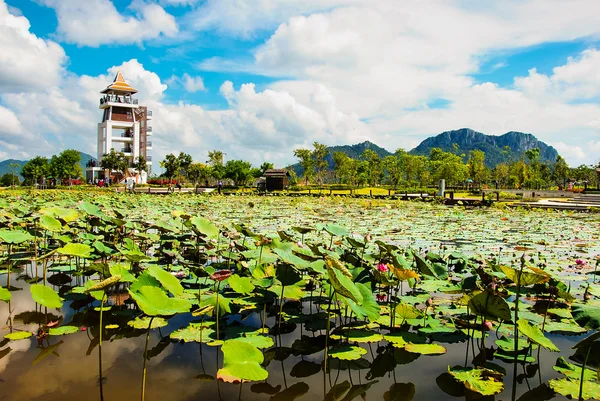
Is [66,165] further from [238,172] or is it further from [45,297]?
[45,297]

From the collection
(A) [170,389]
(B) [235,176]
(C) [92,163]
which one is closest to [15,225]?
(A) [170,389]

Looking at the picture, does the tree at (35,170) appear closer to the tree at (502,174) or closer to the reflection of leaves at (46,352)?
the reflection of leaves at (46,352)

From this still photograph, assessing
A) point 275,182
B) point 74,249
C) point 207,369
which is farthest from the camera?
point 275,182

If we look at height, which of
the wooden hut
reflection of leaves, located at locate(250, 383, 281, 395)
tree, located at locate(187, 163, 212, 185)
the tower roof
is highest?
the tower roof

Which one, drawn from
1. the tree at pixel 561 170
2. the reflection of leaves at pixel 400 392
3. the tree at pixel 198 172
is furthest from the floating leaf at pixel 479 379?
the tree at pixel 561 170

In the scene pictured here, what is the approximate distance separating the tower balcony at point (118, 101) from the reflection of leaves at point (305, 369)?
53.9 m

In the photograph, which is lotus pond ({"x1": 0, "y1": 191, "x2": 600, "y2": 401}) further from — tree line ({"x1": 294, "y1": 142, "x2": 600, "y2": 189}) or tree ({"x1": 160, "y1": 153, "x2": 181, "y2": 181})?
tree line ({"x1": 294, "y1": 142, "x2": 600, "y2": 189})

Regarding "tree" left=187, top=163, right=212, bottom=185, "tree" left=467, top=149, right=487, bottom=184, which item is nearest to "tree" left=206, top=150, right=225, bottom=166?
"tree" left=187, top=163, right=212, bottom=185

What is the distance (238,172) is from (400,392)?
4665cm

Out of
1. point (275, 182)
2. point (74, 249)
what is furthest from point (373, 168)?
point (74, 249)

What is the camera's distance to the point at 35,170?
49594mm

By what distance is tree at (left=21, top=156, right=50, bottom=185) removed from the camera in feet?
163

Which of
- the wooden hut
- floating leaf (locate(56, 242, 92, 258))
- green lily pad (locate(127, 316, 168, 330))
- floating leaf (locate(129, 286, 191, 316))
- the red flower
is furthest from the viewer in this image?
the wooden hut

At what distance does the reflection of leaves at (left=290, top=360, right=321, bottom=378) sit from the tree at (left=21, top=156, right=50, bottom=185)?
183 ft
